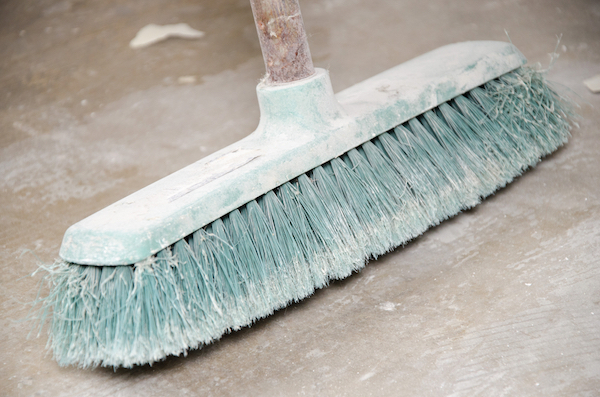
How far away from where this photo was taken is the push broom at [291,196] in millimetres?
1140

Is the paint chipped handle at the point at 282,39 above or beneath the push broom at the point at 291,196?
above

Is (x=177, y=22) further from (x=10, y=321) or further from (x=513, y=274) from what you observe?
(x=513, y=274)

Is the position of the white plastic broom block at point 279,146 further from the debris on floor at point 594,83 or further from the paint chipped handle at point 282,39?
the debris on floor at point 594,83

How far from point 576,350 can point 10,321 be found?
4.23ft

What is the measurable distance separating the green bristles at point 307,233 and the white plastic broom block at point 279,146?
38mm

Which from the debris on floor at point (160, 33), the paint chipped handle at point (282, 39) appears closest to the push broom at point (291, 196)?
the paint chipped handle at point (282, 39)

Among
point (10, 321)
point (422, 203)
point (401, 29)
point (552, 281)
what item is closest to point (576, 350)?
point (552, 281)

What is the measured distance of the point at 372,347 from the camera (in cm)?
115

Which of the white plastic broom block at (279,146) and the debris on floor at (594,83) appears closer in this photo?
the white plastic broom block at (279,146)

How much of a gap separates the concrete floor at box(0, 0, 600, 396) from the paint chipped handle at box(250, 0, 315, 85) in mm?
547

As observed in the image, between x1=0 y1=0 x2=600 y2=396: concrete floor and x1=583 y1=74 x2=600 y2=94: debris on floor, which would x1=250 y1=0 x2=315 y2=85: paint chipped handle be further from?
x1=583 y1=74 x2=600 y2=94: debris on floor

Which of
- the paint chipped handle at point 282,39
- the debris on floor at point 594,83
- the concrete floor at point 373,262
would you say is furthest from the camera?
the debris on floor at point 594,83

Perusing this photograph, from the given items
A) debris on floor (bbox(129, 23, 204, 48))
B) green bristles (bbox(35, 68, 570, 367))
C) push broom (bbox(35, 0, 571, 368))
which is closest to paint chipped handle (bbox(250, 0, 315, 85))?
push broom (bbox(35, 0, 571, 368))

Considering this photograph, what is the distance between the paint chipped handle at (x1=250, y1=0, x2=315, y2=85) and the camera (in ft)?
4.38
